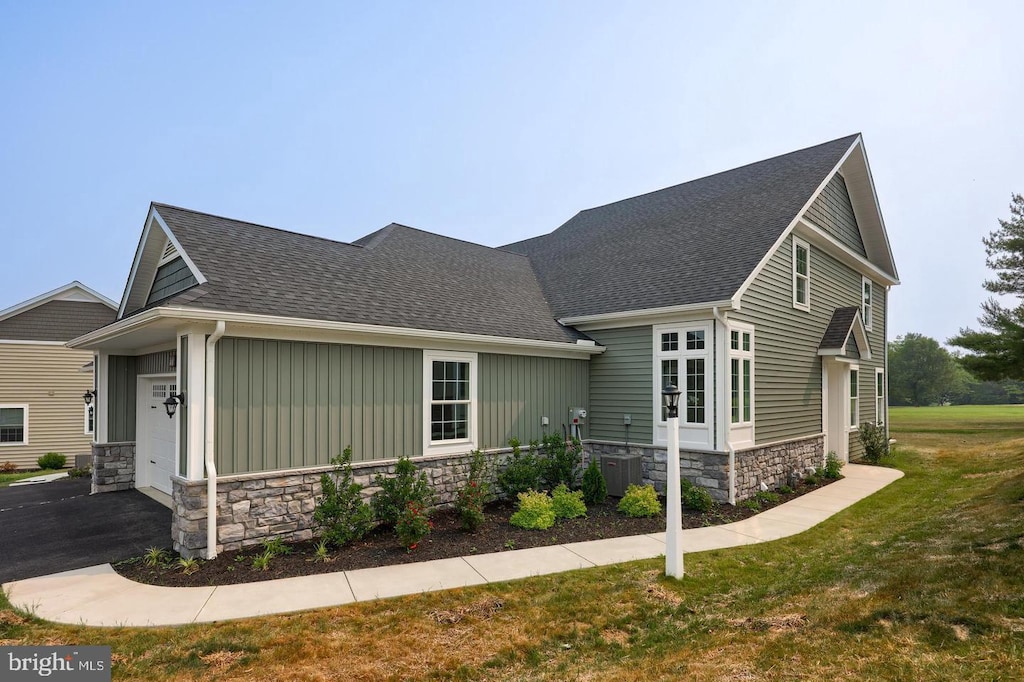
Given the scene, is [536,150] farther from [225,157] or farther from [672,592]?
[672,592]

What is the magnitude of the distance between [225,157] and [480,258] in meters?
13.6

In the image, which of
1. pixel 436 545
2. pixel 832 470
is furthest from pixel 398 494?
pixel 832 470

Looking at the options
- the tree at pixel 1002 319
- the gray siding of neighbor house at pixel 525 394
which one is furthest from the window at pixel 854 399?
the tree at pixel 1002 319

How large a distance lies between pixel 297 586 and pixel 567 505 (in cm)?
447

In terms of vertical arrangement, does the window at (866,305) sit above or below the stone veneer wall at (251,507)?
above

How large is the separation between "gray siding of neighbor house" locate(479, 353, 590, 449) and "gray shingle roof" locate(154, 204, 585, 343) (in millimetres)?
588

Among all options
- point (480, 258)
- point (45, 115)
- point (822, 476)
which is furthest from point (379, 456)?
point (45, 115)

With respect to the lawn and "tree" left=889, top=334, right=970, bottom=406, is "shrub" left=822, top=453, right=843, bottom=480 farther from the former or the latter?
"tree" left=889, top=334, right=970, bottom=406

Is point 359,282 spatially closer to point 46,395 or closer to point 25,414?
point 46,395

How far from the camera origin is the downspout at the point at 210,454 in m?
6.30

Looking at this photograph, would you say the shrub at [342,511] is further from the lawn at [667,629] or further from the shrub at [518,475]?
the shrub at [518,475]

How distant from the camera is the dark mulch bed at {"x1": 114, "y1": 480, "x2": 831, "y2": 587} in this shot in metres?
5.91

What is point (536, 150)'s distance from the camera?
1691 centimetres

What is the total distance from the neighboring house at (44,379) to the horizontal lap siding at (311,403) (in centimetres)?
1469
